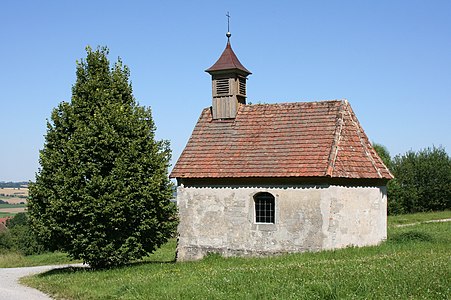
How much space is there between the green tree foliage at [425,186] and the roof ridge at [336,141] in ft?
116

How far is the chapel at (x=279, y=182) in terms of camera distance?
831 inches

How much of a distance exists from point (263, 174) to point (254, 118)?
3530 millimetres

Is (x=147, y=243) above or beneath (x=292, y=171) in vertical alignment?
beneath

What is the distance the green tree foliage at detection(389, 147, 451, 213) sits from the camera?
5417 cm

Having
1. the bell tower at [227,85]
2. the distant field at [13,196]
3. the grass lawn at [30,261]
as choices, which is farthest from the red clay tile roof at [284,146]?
the distant field at [13,196]

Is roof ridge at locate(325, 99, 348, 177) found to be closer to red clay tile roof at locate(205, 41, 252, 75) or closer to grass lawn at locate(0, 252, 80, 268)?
red clay tile roof at locate(205, 41, 252, 75)

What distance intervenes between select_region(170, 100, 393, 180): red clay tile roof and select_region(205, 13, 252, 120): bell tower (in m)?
0.45

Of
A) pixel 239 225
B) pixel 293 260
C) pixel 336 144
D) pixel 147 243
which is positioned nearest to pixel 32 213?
pixel 147 243

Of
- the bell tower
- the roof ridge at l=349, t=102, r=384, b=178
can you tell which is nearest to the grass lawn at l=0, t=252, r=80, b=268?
the bell tower

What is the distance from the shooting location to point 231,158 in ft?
75.9

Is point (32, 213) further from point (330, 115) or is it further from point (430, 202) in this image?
point (430, 202)

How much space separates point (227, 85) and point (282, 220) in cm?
712

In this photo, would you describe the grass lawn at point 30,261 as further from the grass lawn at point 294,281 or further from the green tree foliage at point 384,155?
the green tree foliage at point 384,155

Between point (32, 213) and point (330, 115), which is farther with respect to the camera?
point (330, 115)
